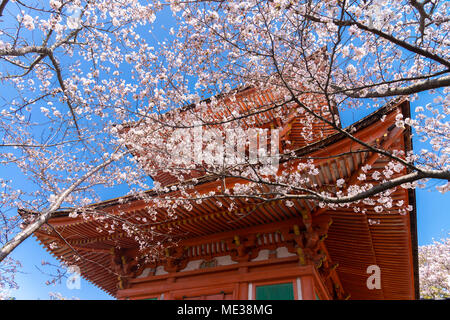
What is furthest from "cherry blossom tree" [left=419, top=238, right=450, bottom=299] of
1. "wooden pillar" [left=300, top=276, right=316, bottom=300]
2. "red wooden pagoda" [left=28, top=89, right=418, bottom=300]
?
"wooden pillar" [left=300, top=276, right=316, bottom=300]

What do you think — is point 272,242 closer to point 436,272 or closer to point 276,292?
point 276,292

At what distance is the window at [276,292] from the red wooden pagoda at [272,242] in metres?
0.02

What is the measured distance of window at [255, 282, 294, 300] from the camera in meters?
5.18

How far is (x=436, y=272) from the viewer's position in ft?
58.0

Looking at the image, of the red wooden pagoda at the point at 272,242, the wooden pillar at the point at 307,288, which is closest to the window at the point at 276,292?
the red wooden pagoda at the point at 272,242

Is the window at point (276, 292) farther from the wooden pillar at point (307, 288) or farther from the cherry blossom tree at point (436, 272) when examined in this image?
the cherry blossom tree at point (436, 272)

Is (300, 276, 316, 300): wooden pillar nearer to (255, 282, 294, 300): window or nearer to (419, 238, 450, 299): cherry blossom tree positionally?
(255, 282, 294, 300): window

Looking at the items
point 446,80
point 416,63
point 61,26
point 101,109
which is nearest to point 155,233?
point 101,109

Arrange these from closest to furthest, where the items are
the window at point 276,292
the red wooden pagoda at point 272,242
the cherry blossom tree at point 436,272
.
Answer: the red wooden pagoda at point 272,242 → the window at point 276,292 → the cherry blossom tree at point 436,272

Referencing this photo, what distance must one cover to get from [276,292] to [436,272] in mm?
17983

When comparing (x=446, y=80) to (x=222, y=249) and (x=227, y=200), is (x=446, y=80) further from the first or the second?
(x=222, y=249)

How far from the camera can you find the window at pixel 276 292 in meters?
5.18
